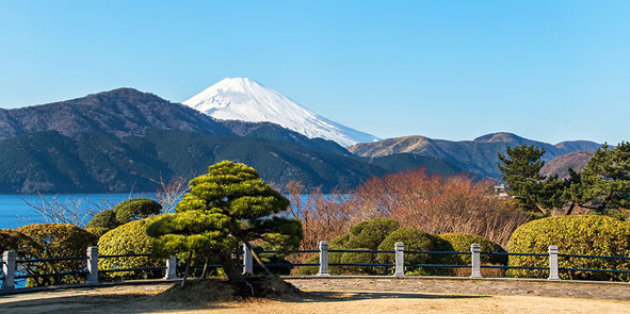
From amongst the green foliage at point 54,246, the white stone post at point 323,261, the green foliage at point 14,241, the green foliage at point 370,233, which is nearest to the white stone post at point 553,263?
the green foliage at point 370,233

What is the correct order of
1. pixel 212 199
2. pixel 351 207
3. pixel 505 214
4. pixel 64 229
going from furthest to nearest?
pixel 351 207, pixel 505 214, pixel 64 229, pixel 212 199

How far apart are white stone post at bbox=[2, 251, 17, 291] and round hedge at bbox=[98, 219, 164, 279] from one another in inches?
156

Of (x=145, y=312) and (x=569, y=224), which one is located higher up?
(x=569, y=224)

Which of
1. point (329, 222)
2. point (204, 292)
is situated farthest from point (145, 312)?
point (329, 222)

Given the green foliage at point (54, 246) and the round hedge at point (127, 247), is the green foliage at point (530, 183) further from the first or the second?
the green foliage at point (54, 246)

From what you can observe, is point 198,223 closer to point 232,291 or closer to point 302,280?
point 232,291

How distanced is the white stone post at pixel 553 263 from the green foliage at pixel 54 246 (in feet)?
55.9

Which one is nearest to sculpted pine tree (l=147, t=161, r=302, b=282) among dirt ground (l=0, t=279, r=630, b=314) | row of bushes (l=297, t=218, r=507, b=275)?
dirt ground (l=0, t=279, r=630, b=314)

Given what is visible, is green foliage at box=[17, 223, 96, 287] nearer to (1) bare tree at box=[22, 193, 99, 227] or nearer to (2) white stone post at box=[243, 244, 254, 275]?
(2) white stone post at box=[243, 244, 254, 275]

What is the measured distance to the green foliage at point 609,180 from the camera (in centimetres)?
3834

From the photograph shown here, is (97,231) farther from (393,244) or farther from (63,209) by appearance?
(63,209)

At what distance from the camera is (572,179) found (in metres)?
42.8

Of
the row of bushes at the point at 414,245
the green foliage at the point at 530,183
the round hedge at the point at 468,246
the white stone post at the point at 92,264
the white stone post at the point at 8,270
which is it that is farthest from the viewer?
the green foliage at the point at 530,183

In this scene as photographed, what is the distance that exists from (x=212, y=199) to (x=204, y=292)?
2.66 metres
